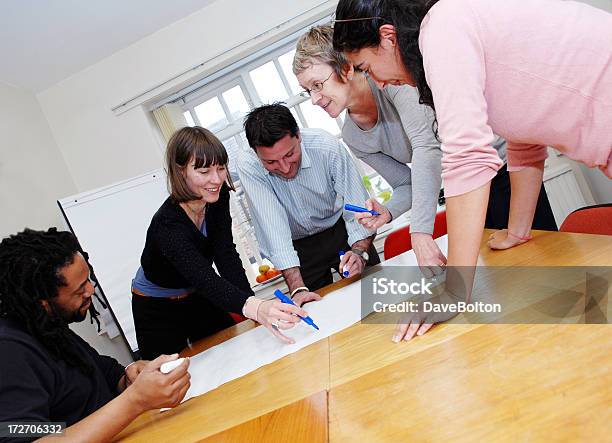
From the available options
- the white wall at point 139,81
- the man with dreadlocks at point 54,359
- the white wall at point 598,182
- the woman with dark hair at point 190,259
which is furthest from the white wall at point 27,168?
the white wall at point 598,182

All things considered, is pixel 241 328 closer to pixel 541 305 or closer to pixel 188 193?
pixel 188 193

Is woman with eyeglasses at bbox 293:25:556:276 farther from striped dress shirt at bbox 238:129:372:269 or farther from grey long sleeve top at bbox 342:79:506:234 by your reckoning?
striped dress shirt at bbox 238:129:372:269

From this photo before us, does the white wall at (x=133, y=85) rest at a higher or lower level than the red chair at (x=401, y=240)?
higher

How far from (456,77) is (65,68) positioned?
3.81 meters

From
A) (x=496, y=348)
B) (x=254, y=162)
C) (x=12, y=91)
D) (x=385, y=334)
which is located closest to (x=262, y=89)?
(x=12, y=91)

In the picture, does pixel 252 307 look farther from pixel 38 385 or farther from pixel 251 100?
pixel 251 100

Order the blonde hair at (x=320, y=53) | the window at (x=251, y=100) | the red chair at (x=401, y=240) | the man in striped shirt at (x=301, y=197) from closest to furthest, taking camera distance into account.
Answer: the blonde hair at (x=320, y=53) < the man in striped shirt at (x=301, y=197) < the red chair at (x=401, y=240) < the window at (x=251, y=100)

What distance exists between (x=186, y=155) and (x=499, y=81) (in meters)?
1.17

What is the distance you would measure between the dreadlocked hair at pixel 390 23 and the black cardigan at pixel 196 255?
0.86 meters

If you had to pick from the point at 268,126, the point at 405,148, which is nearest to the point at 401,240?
the point at 405,148

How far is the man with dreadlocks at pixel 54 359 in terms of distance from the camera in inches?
42.7

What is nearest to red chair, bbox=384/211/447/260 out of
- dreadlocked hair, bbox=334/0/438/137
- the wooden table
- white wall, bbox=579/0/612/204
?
the wooden table

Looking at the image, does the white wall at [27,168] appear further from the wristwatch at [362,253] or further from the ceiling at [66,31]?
the wristwatch at [362,253]

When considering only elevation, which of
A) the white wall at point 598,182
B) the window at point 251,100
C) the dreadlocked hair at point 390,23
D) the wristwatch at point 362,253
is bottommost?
the white wall at point 598,182
